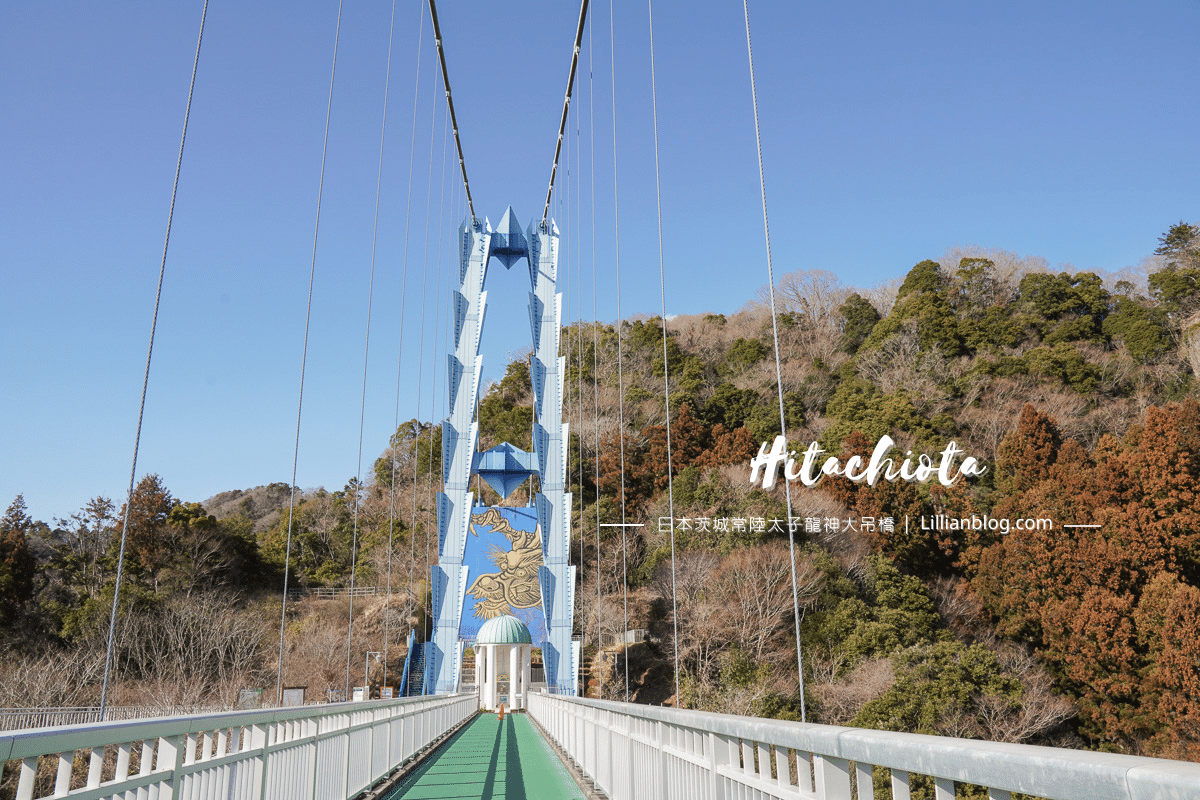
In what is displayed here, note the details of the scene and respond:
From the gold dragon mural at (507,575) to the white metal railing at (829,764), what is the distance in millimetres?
22204

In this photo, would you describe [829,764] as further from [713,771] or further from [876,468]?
[876,468]

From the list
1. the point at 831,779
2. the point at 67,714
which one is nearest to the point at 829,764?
the point at 831,779

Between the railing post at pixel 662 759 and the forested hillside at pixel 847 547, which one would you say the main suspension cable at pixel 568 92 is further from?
the railing post at pixel 662 759

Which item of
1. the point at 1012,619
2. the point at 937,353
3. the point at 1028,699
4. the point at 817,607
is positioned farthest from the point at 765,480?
the point at 937,353

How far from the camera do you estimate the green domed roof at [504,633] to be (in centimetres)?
2017

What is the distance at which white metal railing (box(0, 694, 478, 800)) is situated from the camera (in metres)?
1.95

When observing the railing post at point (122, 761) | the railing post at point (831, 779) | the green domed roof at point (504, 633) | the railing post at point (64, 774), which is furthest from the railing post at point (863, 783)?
the green domed roof at point (504, 633)

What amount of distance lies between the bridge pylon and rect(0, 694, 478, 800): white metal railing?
1476cm

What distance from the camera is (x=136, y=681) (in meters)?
23.4

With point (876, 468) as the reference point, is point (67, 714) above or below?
below

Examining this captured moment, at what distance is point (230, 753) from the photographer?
322 cm

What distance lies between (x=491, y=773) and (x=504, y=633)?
525 inches

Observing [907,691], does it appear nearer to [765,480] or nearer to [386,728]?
[765,480]

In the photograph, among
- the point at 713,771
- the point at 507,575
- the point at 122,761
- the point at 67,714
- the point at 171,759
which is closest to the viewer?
the point at 122,761
